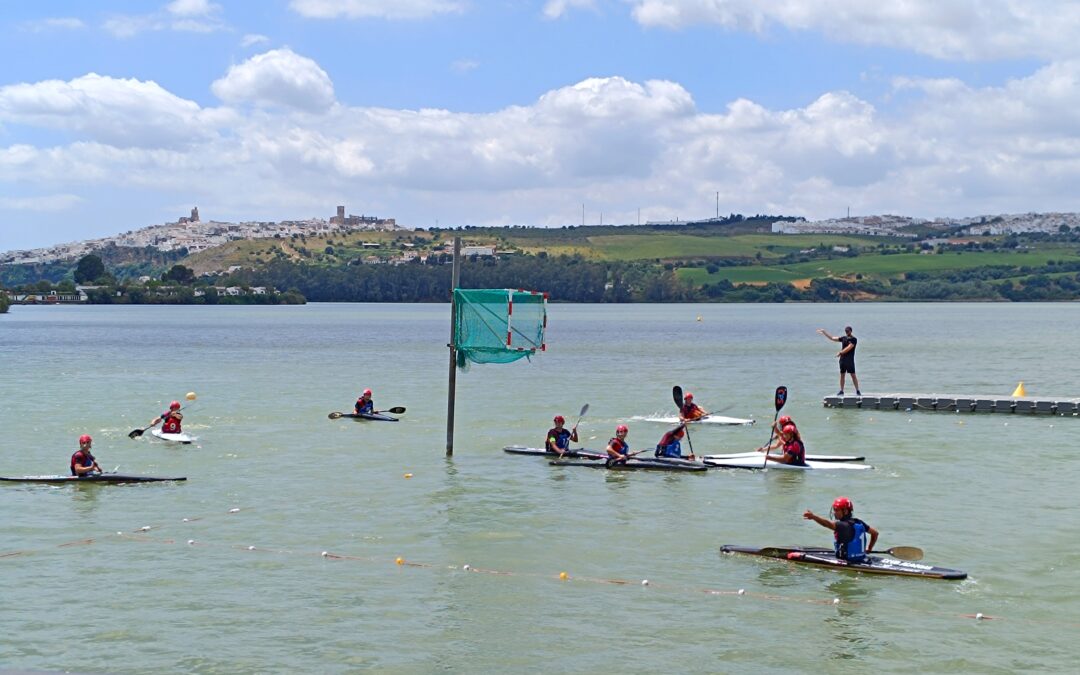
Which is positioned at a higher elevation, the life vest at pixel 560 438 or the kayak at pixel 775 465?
the life vest at pixel 560 438

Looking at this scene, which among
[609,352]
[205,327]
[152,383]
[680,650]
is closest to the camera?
[680,650]

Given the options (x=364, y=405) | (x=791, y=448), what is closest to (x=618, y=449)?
(x=791, y=448)

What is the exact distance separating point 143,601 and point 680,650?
26.2ft

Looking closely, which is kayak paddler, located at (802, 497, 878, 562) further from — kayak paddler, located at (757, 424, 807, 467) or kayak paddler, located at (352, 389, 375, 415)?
kayak paddler, located at (352, 389, 375, 415)

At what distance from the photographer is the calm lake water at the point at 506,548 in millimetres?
16656

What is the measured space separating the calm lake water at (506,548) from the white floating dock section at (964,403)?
0.97 m

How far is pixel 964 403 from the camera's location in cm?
4306

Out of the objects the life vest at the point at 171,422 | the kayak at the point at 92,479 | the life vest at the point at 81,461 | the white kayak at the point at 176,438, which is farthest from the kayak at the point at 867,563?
the life vest at the point at 171,422

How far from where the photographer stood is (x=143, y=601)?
1888 cm

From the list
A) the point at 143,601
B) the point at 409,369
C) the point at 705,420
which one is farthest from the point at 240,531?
the point at 409,369

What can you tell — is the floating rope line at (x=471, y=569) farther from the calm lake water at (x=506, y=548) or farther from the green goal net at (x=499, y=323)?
the green goal net at (x=499, y=323)

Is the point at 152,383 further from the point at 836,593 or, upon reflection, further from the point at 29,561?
the point at 836,593

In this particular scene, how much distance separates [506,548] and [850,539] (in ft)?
19.5

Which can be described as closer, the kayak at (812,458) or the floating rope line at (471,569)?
the floating rope line at (471,569)
